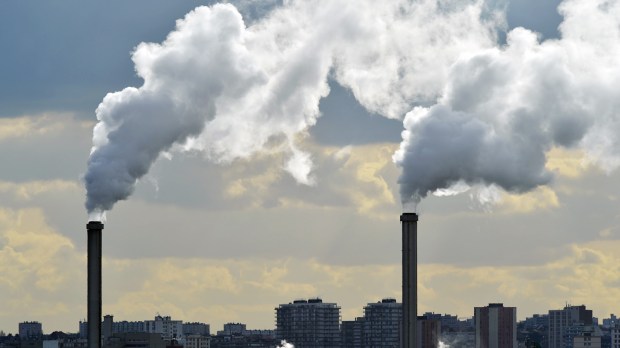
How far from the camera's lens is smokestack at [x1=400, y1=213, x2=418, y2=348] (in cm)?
9444

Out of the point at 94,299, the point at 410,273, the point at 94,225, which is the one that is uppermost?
the point at 94,225

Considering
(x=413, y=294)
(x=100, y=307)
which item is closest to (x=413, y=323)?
(x=413, y=294)

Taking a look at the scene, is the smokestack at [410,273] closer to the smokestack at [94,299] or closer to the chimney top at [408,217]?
the chimney top at [408,217]

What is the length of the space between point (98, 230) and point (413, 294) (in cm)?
1842

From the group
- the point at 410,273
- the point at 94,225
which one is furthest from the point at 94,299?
the point at 410,273

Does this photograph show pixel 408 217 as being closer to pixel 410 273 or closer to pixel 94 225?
pixel 410 273

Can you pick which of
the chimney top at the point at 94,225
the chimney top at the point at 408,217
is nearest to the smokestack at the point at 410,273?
the chimney top at the point at 408,217

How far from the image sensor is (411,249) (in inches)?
3725

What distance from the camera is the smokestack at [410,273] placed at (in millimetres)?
94438

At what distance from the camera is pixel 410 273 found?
94.4 meters

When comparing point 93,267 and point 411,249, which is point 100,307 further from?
point 411,249

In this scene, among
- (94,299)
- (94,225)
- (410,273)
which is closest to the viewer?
(410,273)

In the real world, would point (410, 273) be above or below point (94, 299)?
above

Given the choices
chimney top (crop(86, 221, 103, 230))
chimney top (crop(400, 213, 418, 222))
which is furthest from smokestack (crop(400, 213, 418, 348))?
chimney top (crop(86, 221, 103, 230))
